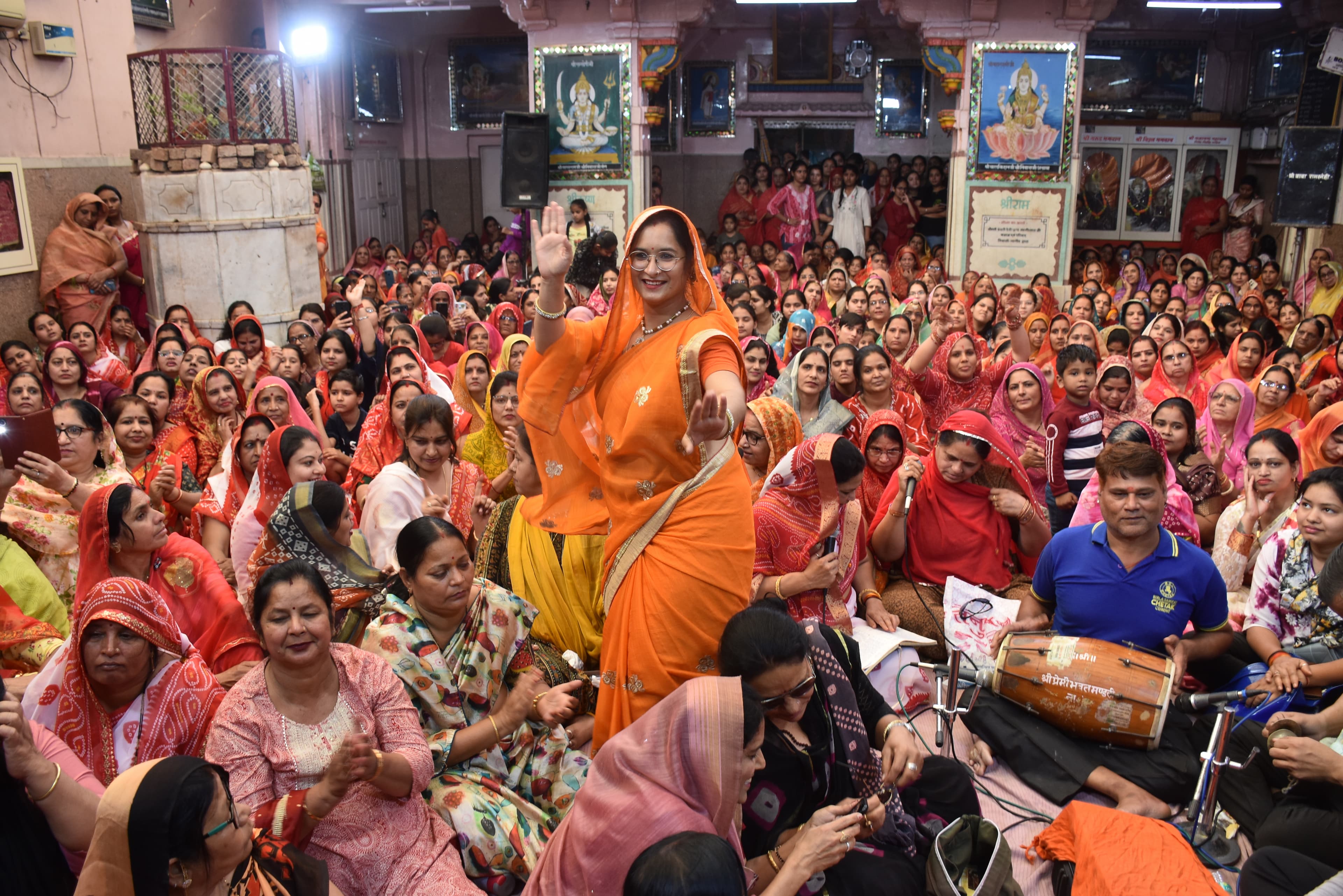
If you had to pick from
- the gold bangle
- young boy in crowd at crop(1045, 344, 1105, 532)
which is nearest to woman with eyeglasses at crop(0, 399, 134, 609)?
the gold bangle

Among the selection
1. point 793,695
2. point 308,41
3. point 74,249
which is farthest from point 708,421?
point 308,41

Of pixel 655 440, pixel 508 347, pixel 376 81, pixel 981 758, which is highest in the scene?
pixel 376 81

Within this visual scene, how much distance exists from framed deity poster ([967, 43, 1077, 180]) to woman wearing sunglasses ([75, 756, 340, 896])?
9296 millimetres

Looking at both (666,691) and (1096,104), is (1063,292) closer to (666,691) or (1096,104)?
(1096,104)

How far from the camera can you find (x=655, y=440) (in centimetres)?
236

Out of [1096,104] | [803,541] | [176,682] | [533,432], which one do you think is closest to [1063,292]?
[1096,104]

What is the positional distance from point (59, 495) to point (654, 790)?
264cm

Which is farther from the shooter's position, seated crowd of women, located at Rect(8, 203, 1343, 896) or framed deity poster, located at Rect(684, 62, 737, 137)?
framed deity poster, located at Rect(684, 62, 737, 137)

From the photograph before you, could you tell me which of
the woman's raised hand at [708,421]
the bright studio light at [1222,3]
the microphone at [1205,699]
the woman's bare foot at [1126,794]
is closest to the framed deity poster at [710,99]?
the bright studio light at [1222,3]

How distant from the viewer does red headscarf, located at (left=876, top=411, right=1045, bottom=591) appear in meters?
3.53

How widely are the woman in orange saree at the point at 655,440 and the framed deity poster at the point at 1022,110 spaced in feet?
26.1

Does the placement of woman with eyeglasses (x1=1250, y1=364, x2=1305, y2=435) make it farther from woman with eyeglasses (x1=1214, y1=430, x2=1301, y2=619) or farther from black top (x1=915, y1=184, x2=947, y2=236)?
black top (x1=915, y1=184, x2=947, y2=236)

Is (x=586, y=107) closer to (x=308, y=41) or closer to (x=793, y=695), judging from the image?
Answer: (x=308, y=41)

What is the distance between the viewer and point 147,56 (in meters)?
7.28
